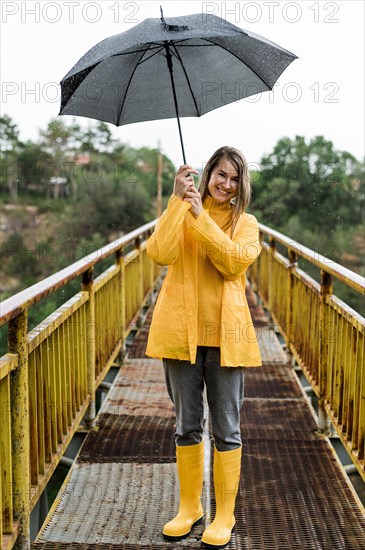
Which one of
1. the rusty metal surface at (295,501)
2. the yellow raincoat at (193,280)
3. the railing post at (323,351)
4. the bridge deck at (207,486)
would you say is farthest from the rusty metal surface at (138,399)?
the yellow raincoat at (193,280)

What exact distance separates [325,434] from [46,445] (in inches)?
67.6

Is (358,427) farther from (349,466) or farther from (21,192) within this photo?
(21,192)

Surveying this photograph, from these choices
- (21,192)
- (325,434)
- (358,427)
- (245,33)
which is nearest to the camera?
(245,33)

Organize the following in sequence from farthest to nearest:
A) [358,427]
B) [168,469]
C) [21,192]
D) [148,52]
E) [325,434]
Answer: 1. [21,192]
2. [325,434]
3. [168,469]
4. [358,427]
5. [148,52]

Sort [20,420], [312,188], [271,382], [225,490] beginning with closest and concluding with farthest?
[20,420] < [225,490] < [271,382] < [312,188]

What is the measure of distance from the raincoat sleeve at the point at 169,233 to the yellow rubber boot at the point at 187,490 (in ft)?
2.73

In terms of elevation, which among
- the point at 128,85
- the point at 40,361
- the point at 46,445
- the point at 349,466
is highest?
the point at 128,85

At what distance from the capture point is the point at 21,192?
8112 cm

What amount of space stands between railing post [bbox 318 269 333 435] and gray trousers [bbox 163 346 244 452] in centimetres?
131

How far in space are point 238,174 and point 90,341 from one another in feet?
5.63

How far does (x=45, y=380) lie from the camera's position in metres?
3.08

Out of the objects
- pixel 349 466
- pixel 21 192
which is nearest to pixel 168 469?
pixel 349 466

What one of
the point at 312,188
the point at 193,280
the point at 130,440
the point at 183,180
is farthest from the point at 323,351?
the point at 312,188

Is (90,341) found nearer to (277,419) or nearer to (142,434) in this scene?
(142,434)
